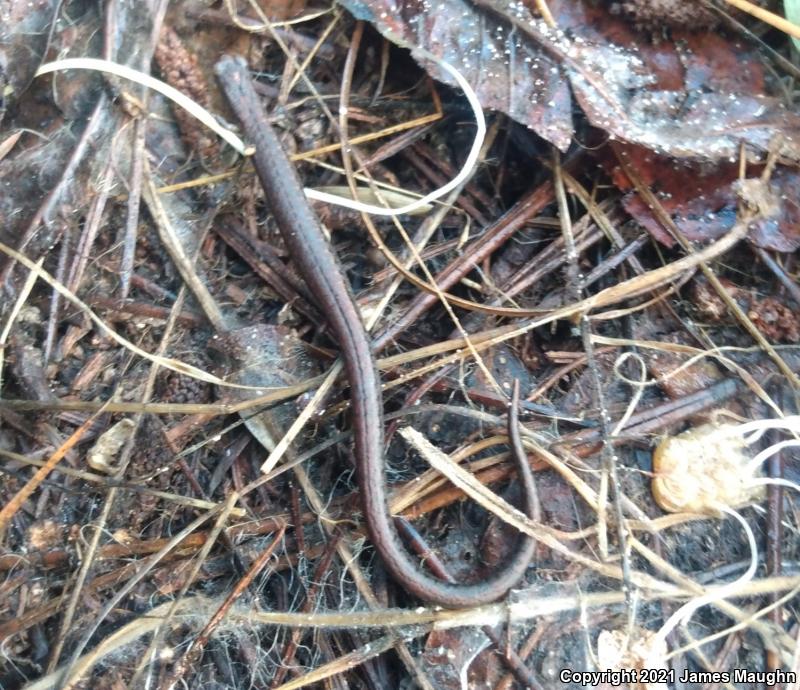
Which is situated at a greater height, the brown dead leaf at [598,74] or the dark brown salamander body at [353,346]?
the brown dead leaf at [598,74]

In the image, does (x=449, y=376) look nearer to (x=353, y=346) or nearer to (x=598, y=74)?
(x=353, y=346)

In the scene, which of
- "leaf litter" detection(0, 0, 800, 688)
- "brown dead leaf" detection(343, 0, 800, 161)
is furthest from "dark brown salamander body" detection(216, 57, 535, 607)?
"brown dead leaf" detection(343, 0, 800, 161)

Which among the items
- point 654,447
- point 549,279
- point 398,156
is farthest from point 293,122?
point 654,447

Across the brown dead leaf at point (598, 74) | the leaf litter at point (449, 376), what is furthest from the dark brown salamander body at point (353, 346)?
the brown dead leaf at point (598, 74)

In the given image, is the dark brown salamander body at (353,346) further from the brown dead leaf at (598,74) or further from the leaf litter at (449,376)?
the brown dead leaf at (598,74)

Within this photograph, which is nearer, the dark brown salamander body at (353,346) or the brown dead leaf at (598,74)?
the dark brown salamander body at (353,346)

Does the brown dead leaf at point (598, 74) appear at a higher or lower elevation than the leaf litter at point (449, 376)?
higher

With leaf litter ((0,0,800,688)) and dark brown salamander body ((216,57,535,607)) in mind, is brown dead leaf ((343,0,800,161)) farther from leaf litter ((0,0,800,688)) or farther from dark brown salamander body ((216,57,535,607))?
dark brown salamander body ((216,57,535,607))


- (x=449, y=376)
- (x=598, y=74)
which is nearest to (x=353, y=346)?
(x=449, y=376)

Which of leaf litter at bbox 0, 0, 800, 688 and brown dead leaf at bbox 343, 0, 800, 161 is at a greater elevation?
brown dead leaf at bbox 343, 0, 800, 161

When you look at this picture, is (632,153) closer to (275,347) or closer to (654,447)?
(654,447)
